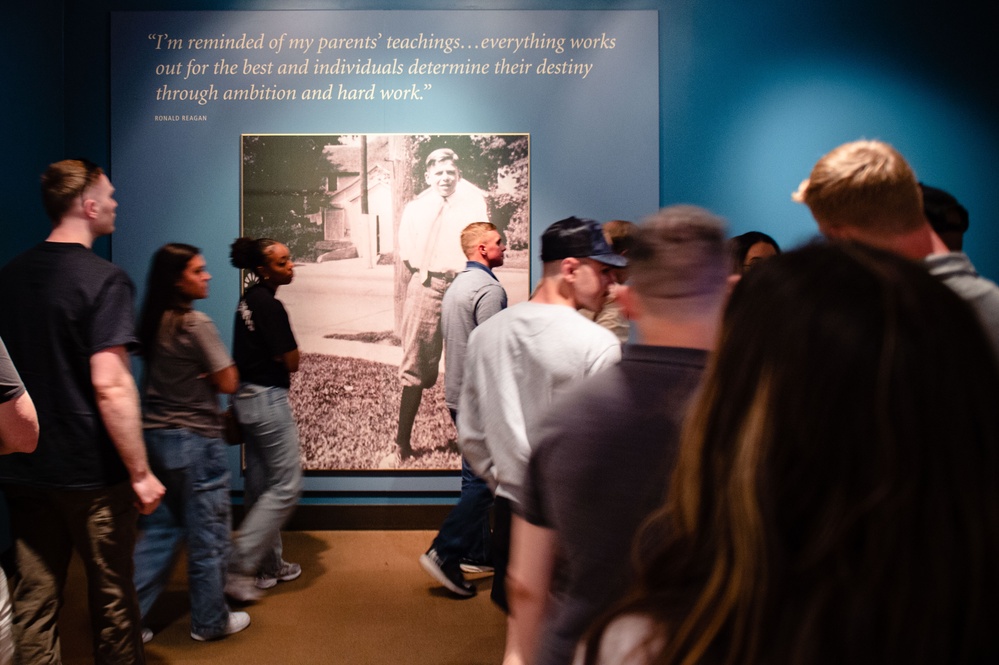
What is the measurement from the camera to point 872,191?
1.80 meters

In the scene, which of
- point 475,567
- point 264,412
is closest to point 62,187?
point 264,412

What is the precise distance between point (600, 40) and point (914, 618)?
4.83m

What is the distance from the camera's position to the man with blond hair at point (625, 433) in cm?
133

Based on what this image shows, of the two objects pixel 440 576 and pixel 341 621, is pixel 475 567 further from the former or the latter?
pixel 341 621

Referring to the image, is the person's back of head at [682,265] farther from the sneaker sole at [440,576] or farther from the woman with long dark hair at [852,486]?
the sneaker sole at [440,576]

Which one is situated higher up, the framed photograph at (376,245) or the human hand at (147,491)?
the framed photograph at (376,245)

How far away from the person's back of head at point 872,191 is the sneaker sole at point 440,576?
8.85 ft

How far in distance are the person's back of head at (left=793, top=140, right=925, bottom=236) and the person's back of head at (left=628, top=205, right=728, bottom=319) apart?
0.50 m

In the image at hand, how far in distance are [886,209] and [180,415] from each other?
8.70 feet

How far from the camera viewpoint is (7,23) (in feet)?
14.1

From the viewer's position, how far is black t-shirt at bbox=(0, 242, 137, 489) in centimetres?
242

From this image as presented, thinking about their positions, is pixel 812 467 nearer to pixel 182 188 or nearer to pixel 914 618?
pixel 914 618

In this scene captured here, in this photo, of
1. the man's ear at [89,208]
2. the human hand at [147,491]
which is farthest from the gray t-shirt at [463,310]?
the man's ear at [89,208]

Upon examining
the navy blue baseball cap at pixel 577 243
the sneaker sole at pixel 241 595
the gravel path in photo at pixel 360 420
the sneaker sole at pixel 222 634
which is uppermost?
the navy blue baseball cap at pixel 577 243
